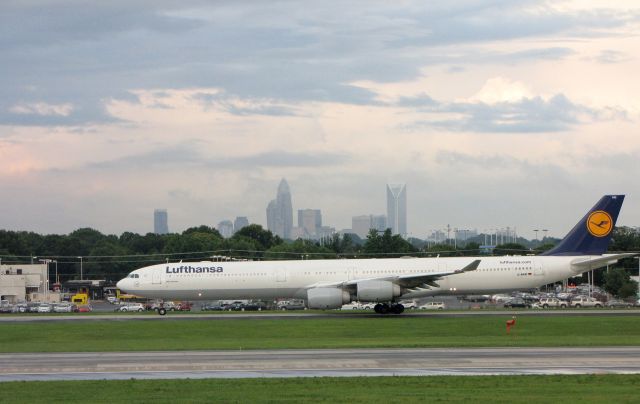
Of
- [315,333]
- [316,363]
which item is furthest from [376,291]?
[316,363]

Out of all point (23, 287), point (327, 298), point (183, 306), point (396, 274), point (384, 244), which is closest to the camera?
point (327, 298)

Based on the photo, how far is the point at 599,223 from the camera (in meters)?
57.7

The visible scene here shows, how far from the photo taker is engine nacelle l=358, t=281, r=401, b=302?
54094 millimetres

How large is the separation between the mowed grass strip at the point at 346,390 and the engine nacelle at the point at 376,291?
29759mm

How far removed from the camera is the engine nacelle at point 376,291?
5409cm

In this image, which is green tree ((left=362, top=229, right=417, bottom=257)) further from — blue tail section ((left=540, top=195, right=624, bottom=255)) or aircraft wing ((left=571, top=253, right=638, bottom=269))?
aircraft wing ((left=571, top=253, right=638, bottom=269))

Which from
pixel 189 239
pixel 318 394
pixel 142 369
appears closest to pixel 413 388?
pixel 318 394

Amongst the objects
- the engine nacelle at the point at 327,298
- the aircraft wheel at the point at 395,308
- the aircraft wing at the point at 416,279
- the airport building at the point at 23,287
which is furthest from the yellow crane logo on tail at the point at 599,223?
the airport building at the point at 23,287

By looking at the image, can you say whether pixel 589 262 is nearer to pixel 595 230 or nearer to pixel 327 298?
pixel 595 230

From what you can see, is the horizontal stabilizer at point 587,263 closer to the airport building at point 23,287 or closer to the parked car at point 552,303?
the parked car at point 552,303

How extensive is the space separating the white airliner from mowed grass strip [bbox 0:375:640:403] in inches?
1225

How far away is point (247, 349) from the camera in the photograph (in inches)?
1350

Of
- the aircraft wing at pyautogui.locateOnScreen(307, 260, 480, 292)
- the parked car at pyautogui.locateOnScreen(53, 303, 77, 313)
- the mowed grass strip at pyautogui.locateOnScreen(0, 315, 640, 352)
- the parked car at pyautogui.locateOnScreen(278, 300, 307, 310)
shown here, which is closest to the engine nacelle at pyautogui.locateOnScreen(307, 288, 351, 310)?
the aircraft wing at pyautogui.locateOnScreen(307, 260, 480, 292)

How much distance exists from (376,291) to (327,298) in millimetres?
2960
